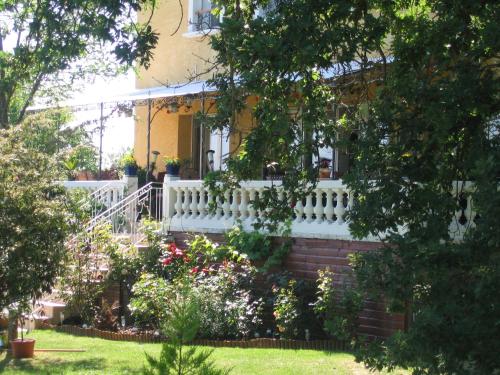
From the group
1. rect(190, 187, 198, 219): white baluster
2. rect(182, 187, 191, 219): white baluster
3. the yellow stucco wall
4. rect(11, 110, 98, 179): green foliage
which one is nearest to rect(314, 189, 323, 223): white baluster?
rect(190, 187, 198, 219): white baluster

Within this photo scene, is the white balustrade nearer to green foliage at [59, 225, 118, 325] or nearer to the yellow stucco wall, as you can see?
green foliage at [59, 225, 118, 325]

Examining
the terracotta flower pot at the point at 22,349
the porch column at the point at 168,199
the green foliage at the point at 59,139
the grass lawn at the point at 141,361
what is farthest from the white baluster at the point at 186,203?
the terracotta flower pot at the point at 22,349

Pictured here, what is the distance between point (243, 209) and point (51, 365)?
5076mm

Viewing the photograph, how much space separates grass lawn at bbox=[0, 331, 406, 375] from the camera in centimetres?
1085

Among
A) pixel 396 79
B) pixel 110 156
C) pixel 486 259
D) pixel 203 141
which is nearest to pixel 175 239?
pixel 203 141

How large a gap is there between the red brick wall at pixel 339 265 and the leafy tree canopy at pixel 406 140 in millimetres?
4007

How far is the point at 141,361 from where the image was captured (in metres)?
11.7

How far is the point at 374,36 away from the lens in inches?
344

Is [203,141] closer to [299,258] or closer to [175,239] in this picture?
[175,239]

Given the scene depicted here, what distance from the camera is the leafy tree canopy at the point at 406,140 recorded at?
630 cm

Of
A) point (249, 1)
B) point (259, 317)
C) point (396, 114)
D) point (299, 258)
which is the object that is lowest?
point (259, 317)

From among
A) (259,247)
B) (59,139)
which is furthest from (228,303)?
(59,139)

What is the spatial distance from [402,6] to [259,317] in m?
5.82

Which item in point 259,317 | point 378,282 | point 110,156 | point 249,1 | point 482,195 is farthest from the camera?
point 110,156
